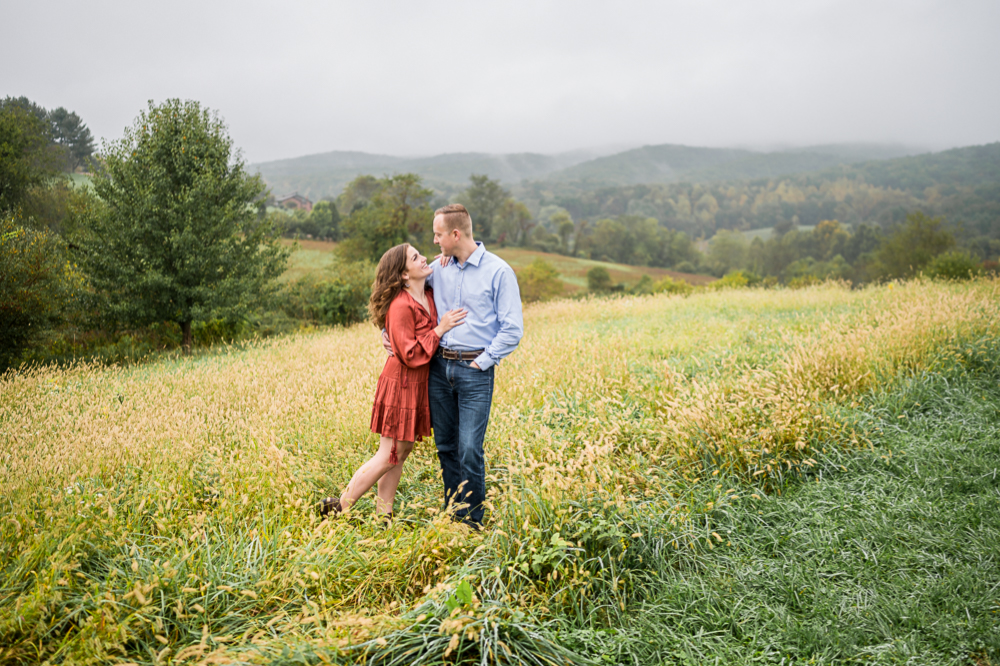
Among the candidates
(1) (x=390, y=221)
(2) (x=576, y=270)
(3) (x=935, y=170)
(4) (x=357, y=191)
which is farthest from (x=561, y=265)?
(3) (x=935, y=170)

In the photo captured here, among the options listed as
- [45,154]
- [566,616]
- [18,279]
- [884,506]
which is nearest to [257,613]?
[566,616]

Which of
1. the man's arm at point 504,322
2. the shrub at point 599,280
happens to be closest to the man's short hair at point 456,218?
the man's arm at point 504,322

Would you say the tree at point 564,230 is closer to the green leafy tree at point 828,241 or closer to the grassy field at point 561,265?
the grassy field at point 561,265

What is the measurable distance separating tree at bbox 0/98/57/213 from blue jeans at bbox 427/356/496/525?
3090cm

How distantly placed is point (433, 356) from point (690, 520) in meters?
2.21

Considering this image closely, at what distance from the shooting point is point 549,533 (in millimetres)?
3172

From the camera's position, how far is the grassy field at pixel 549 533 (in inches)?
98.8

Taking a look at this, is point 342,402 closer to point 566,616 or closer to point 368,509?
point 368,509

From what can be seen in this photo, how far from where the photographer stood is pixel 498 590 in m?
2.76

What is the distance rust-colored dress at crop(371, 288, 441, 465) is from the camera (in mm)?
3617

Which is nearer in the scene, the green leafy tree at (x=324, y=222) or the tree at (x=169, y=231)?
the tree at (x=169, y=231)

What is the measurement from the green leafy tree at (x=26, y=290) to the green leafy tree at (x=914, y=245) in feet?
201

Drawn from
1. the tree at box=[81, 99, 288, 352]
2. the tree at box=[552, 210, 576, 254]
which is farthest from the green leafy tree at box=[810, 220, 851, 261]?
the tree at box=[81, 99, 288, 352]

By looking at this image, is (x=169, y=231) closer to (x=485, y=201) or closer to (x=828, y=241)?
(x=485, y=201)
